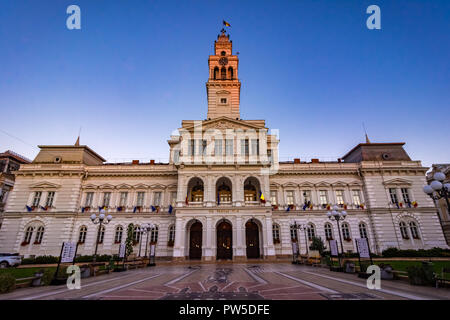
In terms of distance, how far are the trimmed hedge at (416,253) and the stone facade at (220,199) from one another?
1.69 m

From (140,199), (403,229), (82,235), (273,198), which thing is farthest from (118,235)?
(403,229)

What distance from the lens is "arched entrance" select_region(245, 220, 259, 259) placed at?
29.2 metres

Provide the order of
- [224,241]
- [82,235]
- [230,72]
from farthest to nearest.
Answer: [230,72], [82,235], [224,241]

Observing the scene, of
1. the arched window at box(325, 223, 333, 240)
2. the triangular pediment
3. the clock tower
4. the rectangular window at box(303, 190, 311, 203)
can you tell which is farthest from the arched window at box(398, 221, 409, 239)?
the clock tower

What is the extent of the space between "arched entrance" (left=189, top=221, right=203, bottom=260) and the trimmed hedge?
76.6 ft

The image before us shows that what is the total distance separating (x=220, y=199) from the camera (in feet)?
103

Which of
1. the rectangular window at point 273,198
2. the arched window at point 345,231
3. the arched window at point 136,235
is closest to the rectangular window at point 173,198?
the arched window at point 136,235

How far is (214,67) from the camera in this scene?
4084 centimetres

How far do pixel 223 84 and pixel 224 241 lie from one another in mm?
26136

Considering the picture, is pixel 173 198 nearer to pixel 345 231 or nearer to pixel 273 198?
pixel 273 198
